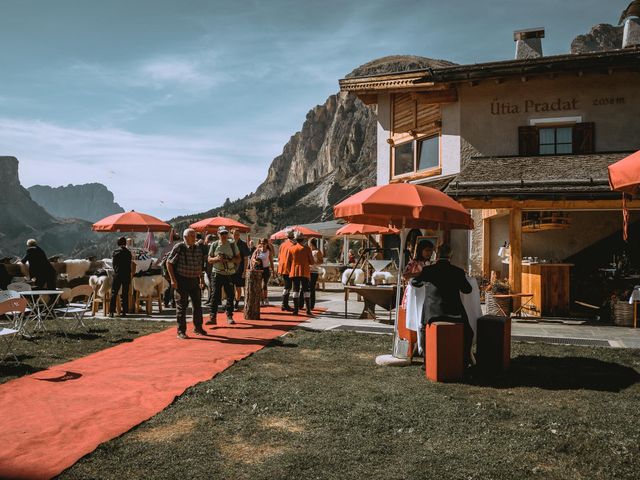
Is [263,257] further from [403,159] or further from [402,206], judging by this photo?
[403,159]

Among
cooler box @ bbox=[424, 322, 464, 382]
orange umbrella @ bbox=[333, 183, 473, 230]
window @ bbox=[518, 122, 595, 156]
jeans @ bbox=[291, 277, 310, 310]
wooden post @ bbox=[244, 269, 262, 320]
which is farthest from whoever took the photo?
window @ bbox=[518, 122, 595, 156]

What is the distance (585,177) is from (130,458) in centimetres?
1158

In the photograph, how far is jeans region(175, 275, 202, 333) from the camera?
28.6 ft

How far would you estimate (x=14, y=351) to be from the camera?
7641 millimetres

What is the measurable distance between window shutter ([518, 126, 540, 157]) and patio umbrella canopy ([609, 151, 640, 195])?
9.48 meters

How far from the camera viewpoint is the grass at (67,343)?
6.73m

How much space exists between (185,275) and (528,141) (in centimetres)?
1111

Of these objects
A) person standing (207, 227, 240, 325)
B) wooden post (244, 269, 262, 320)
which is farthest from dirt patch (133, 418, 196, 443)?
wooden post (244, 269, 262, 320)

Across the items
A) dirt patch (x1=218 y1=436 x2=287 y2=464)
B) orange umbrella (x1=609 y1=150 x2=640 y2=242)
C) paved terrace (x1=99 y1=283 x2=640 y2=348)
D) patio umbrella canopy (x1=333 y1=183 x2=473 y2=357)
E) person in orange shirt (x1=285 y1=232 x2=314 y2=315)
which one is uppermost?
orange umbrella (x1=609 y1=150 x2=640 y2=242)

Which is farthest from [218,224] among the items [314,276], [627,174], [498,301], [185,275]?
[627,174]

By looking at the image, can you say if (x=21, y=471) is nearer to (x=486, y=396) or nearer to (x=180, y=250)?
(x=486, y=396)

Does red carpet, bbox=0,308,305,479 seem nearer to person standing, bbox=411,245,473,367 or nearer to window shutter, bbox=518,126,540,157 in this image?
person standing, bbox=411,245,473,367

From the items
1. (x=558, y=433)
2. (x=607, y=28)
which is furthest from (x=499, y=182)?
(x=607, y=28)

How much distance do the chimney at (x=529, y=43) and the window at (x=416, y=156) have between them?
5468 millimetres
